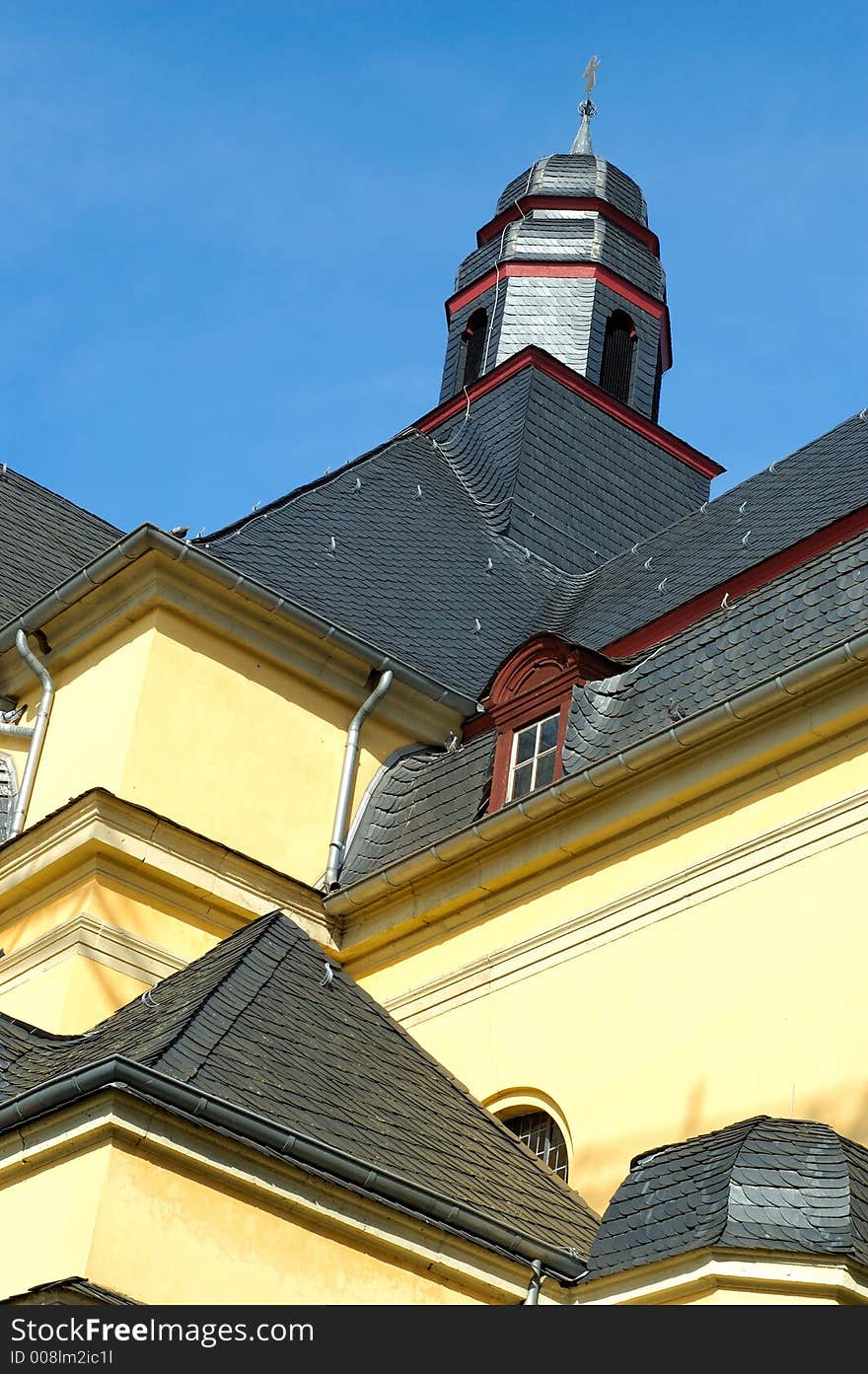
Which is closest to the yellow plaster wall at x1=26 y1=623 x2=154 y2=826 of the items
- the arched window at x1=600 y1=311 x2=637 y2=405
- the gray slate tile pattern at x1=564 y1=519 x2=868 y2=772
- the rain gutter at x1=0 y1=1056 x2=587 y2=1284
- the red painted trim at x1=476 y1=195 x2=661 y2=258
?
the gray slate tile pattern at x1=564 y1=519 x2=868 y2=772

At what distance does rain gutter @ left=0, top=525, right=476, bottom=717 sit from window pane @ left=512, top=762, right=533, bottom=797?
2.57 m

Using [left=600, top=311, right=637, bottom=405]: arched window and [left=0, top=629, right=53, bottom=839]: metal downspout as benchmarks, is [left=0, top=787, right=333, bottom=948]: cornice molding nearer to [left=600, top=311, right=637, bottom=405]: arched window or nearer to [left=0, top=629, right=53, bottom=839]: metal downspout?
[left=0, top=629, right=53, bottom=839]: metal downspout

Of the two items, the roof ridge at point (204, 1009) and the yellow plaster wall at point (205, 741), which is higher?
the yellow plaster wall at point (205, 741)

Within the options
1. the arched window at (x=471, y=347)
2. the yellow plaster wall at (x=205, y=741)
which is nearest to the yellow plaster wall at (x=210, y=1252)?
the yellow plaster wall at (x=205, y=741)

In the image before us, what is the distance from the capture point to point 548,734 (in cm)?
1639

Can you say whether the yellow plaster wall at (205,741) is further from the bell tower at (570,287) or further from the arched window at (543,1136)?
the bell tower at (570,287)

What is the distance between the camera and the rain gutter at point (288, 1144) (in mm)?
11172

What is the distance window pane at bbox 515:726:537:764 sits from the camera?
54.0 feet

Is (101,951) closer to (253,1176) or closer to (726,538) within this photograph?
(253,1176)

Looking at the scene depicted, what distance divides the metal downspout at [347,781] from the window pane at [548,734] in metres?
2.38

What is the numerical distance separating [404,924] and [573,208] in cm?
1588

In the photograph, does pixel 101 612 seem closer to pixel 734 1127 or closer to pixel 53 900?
pixel 53 900

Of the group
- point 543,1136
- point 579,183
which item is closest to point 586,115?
point 579,183
